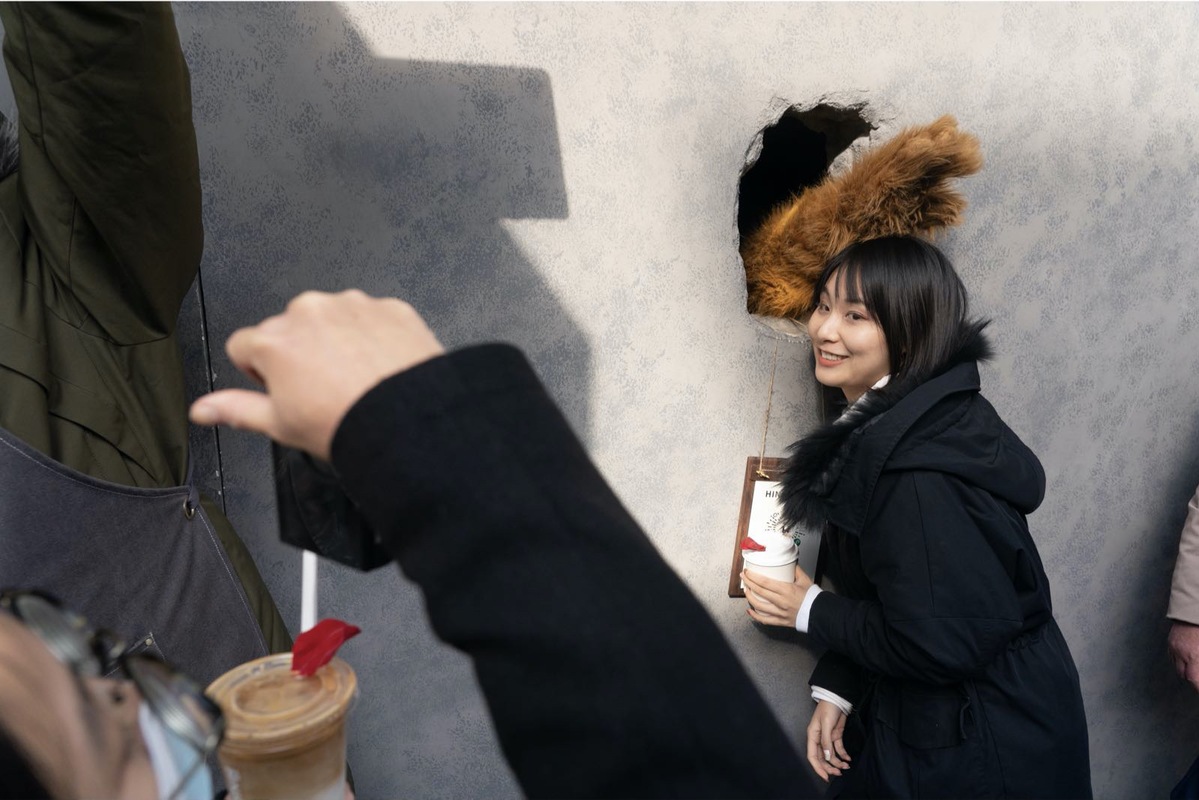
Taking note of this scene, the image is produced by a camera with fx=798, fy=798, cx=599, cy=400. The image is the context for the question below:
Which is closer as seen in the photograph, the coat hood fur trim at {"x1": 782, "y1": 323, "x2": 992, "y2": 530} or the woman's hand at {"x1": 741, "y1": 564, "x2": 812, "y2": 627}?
the coat hood fur trim at {"x1": 782, "y1": 323, "x2": 992, "y2": 530}

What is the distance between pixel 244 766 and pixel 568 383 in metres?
1.24

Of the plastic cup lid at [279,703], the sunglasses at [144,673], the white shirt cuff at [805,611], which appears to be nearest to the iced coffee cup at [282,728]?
the plastic cup lid at [279,703]

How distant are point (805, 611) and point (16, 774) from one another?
5.38ft

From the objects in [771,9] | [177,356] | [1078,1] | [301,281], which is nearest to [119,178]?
[177,356]

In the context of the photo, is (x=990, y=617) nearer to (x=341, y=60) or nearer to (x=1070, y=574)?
(x=1070, y=574)

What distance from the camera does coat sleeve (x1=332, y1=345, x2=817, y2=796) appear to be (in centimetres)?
54

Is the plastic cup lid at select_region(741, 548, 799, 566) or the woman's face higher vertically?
the woman's face

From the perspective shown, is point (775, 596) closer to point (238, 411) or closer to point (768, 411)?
point (768, 411)

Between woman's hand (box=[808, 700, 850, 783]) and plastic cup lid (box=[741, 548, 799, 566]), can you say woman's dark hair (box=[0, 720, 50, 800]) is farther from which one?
woman's hand (box=[808, 700, 850, 783])

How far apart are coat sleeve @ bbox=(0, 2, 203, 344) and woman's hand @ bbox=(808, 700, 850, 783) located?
1.72 meters

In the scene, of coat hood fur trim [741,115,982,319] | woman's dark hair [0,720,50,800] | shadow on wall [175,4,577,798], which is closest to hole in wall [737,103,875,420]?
coat hood fur trim [741,115,982,319]

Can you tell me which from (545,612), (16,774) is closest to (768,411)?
(545,612)

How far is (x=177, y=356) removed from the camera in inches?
55.9

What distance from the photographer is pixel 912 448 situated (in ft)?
5.35
